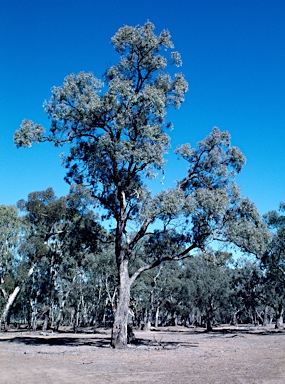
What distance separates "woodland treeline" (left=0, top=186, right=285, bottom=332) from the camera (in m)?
23.4

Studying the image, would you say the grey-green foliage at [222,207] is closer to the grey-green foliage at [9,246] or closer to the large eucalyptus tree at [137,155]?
the large eucalyptus tree at [137,155]

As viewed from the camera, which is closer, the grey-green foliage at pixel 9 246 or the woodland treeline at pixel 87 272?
the woodland treeline at pixel 87 272

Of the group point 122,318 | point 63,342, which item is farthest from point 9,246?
point 122,318

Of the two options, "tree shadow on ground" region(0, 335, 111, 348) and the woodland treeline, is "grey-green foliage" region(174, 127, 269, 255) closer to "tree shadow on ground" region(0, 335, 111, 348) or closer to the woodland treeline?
the woodland treeline


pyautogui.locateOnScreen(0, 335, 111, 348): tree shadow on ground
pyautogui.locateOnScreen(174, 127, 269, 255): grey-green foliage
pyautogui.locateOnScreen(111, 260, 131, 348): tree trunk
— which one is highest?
pyautogui.locateOnScreen(174, 127, 269, 255): grey-green foliage

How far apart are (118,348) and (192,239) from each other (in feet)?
22.7

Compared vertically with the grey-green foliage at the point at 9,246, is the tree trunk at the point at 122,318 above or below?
below

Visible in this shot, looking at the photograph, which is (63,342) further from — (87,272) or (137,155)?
(87,272)

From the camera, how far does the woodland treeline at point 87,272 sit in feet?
76.6

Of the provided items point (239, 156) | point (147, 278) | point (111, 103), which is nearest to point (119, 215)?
point (111, 103)

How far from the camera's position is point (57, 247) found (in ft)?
148

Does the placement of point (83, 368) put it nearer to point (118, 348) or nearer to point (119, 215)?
point (118, 348)

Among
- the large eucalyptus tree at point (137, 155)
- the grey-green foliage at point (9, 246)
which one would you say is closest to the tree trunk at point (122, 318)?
the large eucalyptus tree at point (137, 155)

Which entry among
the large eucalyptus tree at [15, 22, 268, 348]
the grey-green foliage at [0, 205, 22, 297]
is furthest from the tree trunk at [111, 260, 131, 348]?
the grey-green foliage at [0, 205, 22, 297]
